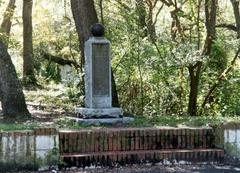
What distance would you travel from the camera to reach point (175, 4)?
17859 mm

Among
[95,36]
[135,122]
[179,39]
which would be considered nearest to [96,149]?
[135,122]

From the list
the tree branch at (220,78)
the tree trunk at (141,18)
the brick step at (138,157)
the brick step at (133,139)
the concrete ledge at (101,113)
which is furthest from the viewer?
the tree trunk at (141,18)

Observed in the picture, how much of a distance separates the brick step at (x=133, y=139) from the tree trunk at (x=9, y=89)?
167 inches

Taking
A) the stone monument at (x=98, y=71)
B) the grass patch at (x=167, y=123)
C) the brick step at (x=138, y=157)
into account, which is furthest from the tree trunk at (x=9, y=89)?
the brick step at (x=138, y=157)

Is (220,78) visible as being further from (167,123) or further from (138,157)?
(138,157)

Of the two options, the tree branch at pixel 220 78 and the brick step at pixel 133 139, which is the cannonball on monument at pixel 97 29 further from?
the tree branch at pixel 220 78

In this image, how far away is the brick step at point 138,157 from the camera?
8.91 meters

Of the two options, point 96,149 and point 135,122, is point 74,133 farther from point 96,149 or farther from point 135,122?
point 135,122

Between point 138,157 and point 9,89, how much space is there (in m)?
4.89

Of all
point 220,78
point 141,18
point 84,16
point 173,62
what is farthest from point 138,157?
point 141,18

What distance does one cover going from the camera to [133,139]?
9.38m

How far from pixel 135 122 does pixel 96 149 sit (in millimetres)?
1741

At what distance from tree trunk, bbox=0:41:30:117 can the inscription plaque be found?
2.49 m

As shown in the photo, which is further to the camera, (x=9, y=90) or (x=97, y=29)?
(x=9, y=90)
